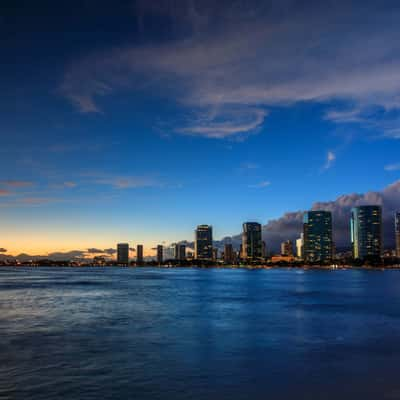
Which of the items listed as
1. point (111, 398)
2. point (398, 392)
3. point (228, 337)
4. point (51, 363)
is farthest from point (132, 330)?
point (398, 392)

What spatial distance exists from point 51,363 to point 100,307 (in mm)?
31309

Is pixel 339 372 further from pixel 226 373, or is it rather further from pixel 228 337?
pixel 228 337

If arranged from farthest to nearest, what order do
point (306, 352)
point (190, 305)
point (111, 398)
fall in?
1. point (190, 305)
2. point (306, 352)
3. point (111, 398)

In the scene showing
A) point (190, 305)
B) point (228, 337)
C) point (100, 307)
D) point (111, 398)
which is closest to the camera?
point (111, 398)

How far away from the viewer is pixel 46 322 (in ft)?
135

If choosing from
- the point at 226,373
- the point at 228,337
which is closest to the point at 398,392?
the point at 226,373

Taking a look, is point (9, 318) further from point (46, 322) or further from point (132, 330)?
point (132, 330)

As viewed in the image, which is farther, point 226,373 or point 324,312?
point 324,312

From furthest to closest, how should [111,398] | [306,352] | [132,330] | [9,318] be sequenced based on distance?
Answer: [9,318]
[132,330]
[306,352]
[111,398]

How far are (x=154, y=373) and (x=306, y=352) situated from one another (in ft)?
35.5

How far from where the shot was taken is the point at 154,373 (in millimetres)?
22438

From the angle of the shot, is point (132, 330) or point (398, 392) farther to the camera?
point (132, 330)

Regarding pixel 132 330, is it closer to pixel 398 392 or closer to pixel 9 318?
pixel 9 318

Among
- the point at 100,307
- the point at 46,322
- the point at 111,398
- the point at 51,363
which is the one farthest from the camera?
the point at 100,307
